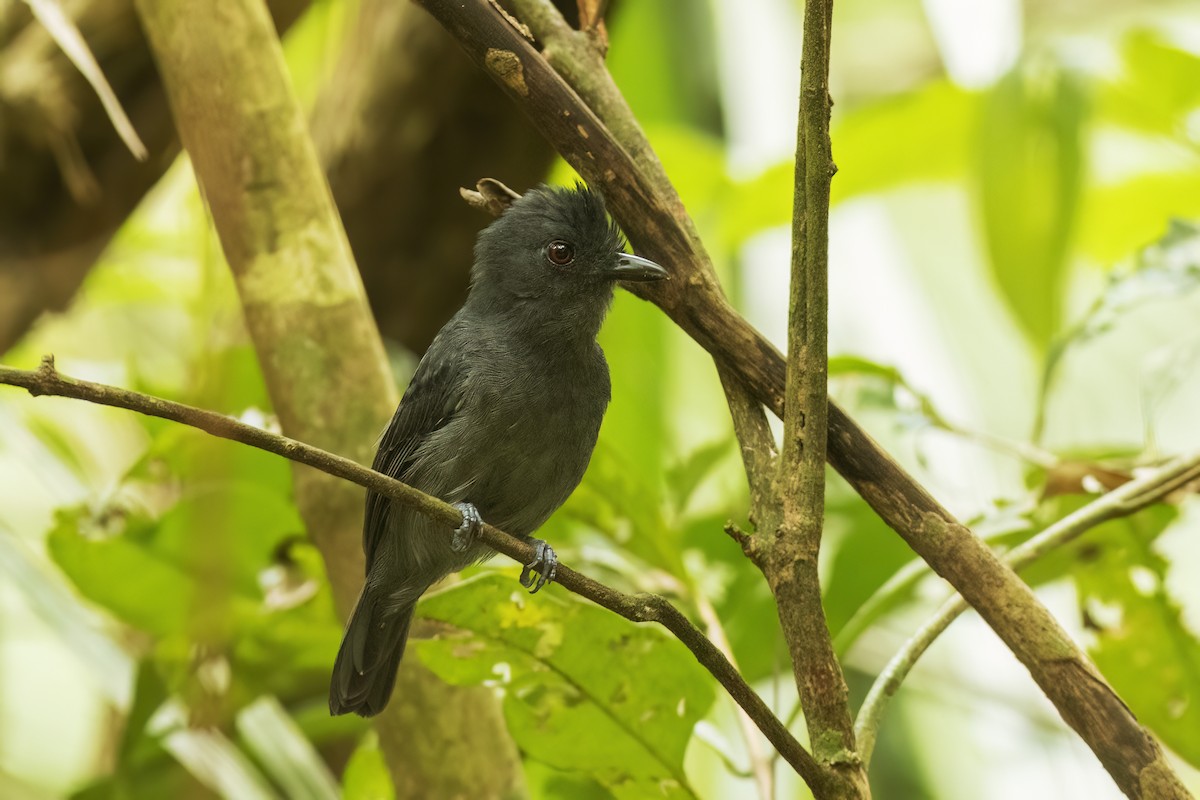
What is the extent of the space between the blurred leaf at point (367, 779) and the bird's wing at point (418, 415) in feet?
1.83

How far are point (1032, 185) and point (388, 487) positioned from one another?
2597 millimetres

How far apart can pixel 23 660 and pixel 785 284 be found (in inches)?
182

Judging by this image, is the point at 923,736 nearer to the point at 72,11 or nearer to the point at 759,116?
the point at 759,116

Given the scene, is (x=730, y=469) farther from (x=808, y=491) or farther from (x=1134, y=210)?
(x=808, y=491)

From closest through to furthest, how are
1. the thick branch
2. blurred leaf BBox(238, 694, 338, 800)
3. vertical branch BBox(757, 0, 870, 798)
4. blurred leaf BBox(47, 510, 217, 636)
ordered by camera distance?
vertical branch BBox(757, 0, 870, 798)
the thick branch
blurred leaf BBox(47, 510, 217, 636)
blurred leaf BBox(238, 694, 338, 800)

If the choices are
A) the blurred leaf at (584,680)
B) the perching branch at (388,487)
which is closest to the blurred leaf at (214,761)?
the blurred leaf at (584,680)

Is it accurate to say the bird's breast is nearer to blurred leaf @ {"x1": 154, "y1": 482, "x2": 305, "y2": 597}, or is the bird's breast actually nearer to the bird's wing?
the bird's wing

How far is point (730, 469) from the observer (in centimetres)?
356

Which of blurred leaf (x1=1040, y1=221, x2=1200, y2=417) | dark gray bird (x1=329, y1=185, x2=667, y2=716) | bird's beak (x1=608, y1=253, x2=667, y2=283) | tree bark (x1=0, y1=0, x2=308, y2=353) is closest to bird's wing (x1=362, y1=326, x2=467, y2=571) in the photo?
dark gray bird (x1=329, y1=185, x2=667, y2=716)

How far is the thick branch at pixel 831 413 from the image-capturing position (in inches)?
63.5

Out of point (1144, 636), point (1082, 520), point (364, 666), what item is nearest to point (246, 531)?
point (364, 666)

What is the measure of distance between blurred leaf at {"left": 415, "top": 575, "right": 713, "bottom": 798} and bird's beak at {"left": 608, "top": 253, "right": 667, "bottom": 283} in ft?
1.87

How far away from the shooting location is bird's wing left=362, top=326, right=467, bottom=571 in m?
2.55

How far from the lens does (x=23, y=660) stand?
6160 mm
